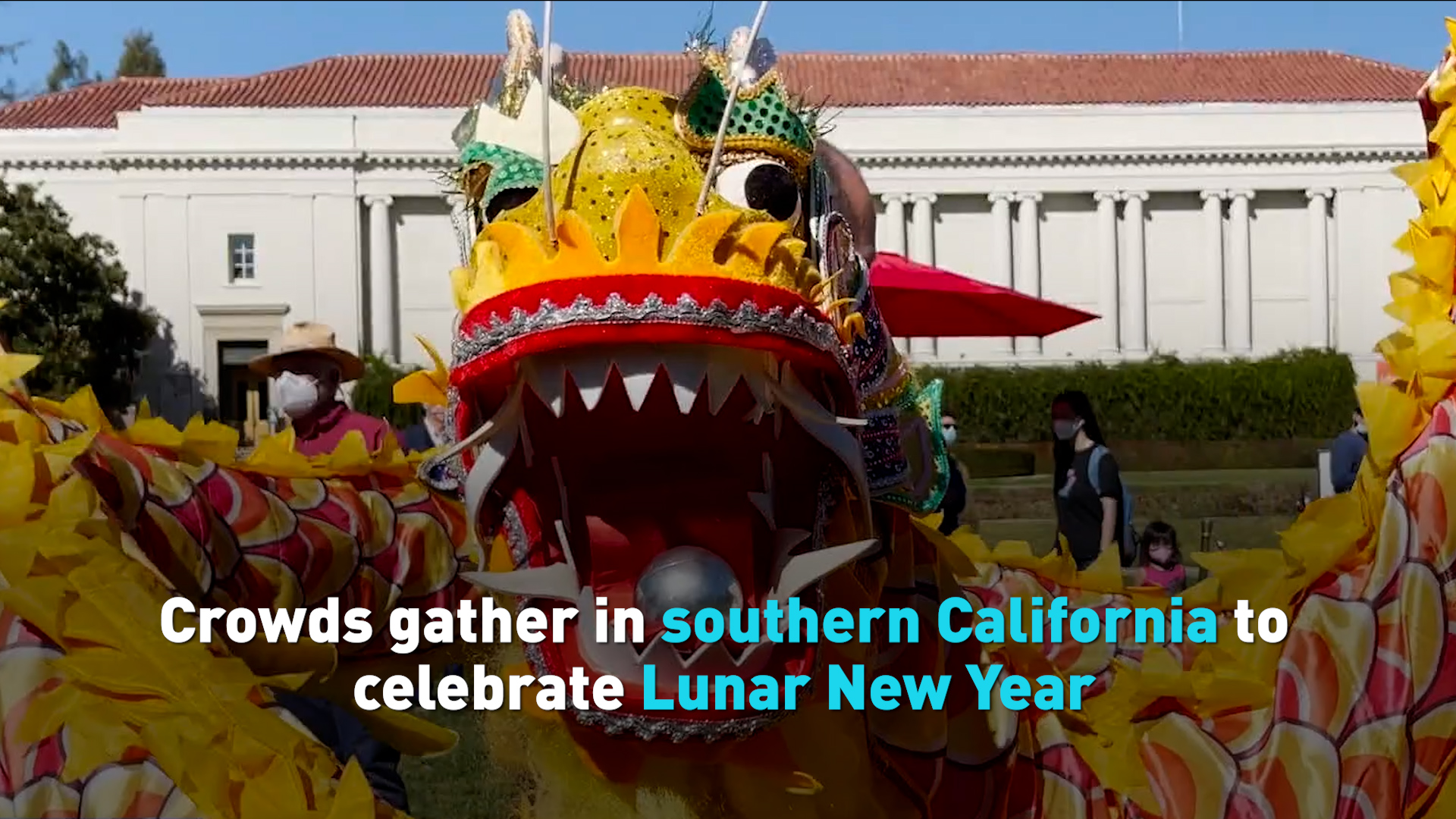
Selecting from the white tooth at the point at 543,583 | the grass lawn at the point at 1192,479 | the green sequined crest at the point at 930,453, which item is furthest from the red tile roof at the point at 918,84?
the white tooth at the point at 543,583

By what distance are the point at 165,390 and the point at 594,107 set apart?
41349 mm

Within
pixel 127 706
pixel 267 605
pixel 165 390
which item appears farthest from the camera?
pixel 165 390

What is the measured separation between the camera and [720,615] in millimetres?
1566

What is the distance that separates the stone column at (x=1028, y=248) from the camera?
42688 millimetres

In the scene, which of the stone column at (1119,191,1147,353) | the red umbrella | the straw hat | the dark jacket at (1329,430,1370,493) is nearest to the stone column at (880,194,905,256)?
the stone column at (1119,191,1147,353)

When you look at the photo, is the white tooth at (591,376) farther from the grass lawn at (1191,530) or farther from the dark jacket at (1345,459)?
the grass lawn at (1191,530)

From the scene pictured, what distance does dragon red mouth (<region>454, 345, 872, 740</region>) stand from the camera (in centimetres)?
154

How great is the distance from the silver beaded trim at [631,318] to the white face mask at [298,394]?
9.24 ft

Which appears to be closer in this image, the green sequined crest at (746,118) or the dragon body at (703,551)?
the dragon body at (703,551)

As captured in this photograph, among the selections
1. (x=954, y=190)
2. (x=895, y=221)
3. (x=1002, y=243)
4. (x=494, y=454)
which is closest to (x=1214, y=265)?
(x=1002, y=243)

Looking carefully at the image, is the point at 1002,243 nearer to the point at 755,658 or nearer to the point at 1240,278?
the point at 1240,278

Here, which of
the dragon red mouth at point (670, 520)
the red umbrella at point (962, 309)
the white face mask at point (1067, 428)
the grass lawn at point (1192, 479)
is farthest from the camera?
the grass lawn at point (1192, 479)

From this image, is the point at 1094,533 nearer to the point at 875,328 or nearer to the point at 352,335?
the point at 875,328

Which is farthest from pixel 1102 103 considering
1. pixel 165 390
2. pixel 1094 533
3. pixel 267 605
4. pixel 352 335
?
pixel 267 605
